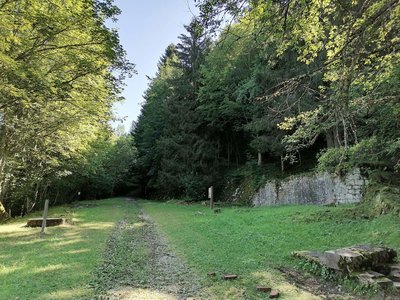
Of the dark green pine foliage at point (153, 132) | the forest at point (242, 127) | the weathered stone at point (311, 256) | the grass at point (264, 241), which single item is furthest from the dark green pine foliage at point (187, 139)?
the weathered stone at point (311, 256)

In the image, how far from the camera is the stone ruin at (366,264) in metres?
4.99

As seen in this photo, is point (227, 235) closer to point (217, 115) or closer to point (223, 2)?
point (223, 2)

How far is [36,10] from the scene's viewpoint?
8836 millimetres

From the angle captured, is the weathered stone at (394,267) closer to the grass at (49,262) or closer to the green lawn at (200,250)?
the green lawn at (200,250)

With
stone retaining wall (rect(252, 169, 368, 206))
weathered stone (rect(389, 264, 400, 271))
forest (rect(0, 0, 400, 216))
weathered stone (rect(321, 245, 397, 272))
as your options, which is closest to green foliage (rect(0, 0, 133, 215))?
forest (rect(0, 0, 400, 216))

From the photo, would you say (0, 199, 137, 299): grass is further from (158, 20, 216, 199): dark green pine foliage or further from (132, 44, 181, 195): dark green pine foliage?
(132, 44, 181, 195): dark green pine foliage

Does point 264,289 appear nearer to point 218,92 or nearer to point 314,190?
point 314,190

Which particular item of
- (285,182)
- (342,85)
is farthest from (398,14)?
(285,182)

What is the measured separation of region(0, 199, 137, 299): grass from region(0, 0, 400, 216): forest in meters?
4.27

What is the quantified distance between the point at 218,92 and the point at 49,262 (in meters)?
19.8

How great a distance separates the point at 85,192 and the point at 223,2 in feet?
138

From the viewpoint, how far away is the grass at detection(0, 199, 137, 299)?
505 centimetres

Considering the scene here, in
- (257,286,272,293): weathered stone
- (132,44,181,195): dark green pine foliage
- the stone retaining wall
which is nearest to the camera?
(257,286,272,293): weathered stone

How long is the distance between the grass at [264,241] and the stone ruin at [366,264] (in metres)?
0.93
